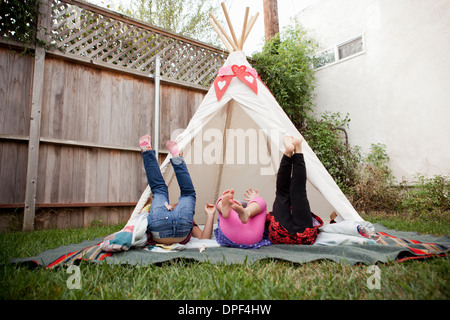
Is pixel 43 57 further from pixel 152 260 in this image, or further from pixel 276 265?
pixel 276 265

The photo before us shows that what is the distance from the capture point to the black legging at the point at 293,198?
178 centimetres

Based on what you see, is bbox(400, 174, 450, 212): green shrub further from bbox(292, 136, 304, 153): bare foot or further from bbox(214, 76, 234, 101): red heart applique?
bbox(214, 76, 234, 101): red heart applique

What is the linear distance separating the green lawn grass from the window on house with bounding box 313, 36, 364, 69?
4.23 metres

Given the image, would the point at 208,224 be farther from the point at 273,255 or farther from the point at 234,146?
the point at 234,146

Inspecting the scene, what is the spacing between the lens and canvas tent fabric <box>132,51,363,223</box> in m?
2.35

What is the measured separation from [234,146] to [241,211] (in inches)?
54.9

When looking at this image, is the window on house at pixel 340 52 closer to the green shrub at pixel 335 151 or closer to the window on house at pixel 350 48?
the window on house at pixel 350 48

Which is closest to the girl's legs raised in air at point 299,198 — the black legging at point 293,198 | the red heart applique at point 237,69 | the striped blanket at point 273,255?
the black legging at point 293,198

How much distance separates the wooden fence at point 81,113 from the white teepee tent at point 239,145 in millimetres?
843

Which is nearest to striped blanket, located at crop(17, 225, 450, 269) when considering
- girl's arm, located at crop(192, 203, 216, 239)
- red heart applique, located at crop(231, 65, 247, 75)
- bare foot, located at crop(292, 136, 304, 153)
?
girl's arm, located at crop(192, 203, 216, 239)

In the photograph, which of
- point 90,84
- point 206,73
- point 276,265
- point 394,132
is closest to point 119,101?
point 90,84

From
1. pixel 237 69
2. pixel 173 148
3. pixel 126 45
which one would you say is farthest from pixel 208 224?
pixel 126 45

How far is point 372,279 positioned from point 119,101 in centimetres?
319

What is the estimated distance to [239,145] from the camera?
3.09 meters
